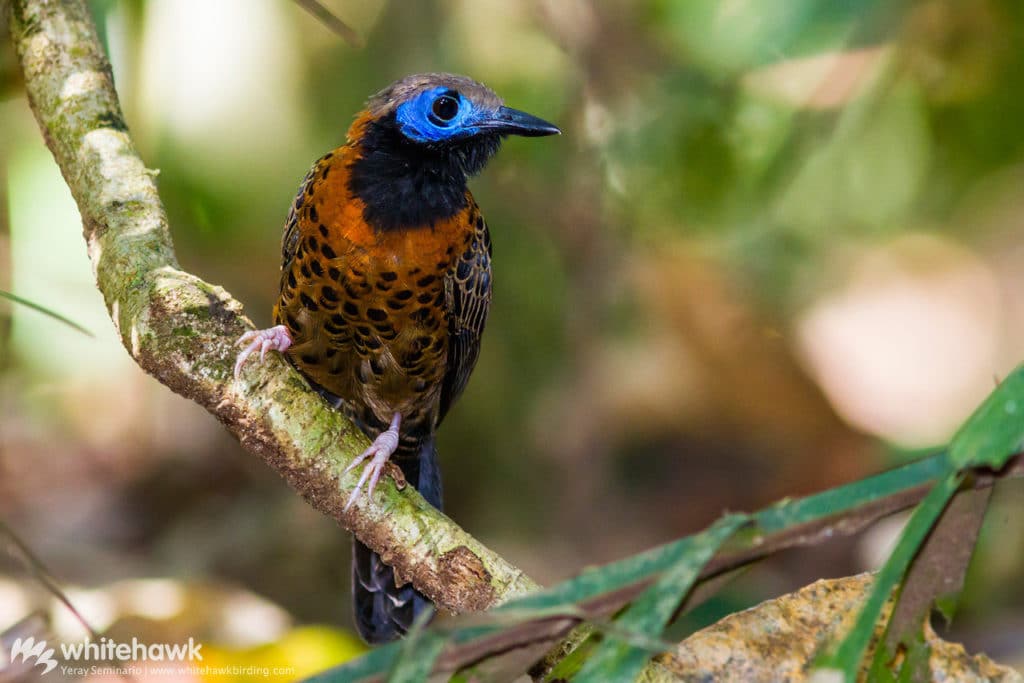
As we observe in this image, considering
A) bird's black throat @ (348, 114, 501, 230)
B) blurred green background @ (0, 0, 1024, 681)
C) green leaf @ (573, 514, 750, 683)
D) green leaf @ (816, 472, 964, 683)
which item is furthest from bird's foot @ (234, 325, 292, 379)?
blurred green background @ (0, 0, 1024, 681)

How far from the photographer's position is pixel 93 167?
8.76 ft

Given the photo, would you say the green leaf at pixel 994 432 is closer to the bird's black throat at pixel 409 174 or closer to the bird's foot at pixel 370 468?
the bird's foot at pixel 370 468

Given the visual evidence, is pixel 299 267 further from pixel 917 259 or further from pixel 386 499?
pixel 917 259

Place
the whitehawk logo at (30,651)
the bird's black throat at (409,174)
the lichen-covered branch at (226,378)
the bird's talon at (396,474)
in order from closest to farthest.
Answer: the lichen-covered branch at (226,378)
the bird's talon at (396,474)
the whitehawk logo at (30,651)
the bird's black throat at (409,174)

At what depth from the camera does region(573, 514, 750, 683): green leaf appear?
155cm

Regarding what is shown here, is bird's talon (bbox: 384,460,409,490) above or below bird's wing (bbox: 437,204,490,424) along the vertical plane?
below

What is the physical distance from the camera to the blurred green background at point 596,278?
454cm

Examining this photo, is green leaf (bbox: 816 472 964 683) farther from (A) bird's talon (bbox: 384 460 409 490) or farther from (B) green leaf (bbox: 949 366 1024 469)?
(A) bird's talon (bbox: 384 460 409 490)

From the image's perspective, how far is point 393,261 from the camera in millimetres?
3199

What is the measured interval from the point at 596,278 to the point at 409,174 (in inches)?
78.9

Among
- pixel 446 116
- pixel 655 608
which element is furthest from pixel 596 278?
pixel 655 608

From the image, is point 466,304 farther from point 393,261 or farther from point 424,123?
point 424,123

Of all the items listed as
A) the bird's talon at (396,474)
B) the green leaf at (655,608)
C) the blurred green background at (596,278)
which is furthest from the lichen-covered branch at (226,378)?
the blurred green background at (596,278)

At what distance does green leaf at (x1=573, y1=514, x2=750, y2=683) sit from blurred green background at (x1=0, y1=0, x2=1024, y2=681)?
244 cm
